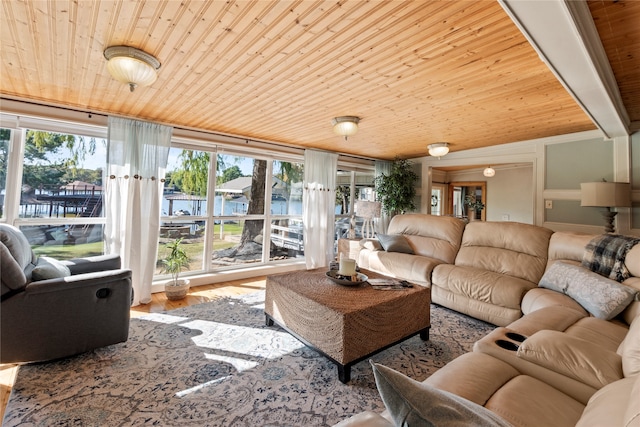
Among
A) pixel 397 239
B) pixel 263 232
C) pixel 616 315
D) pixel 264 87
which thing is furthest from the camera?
pixel 263 232

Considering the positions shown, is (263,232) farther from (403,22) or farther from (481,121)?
(403,22)

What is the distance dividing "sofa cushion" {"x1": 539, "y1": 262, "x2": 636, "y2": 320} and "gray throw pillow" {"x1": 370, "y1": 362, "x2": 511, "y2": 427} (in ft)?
6.49

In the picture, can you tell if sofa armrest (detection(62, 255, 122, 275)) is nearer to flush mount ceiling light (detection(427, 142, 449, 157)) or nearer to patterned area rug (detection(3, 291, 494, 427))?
patterned area rug (detection(3, 291, 494, 427))

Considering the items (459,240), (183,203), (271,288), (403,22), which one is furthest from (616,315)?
(183,203)

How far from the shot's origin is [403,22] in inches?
57.6

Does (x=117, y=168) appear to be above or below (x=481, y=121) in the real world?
below

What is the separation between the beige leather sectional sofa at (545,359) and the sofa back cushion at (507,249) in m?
0.02

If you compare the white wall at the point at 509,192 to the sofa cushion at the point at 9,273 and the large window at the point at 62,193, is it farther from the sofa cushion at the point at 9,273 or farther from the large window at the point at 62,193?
the sofa cushion at the point at 9,273

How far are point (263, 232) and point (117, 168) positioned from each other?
221 centimetres

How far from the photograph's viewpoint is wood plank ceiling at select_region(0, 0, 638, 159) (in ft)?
4.68

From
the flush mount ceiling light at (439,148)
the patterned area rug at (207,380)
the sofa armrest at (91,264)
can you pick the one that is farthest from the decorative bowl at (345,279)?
the flush mount ceiling light at (439,148)

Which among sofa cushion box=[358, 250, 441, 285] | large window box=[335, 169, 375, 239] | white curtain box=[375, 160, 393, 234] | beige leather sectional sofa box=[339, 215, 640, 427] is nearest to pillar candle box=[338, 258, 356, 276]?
beige leather sectional sofa box=[339, 215, 640, 427]

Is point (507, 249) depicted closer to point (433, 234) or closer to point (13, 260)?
point (433, 234)

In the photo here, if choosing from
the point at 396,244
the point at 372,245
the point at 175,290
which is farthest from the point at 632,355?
the point at 175,290
